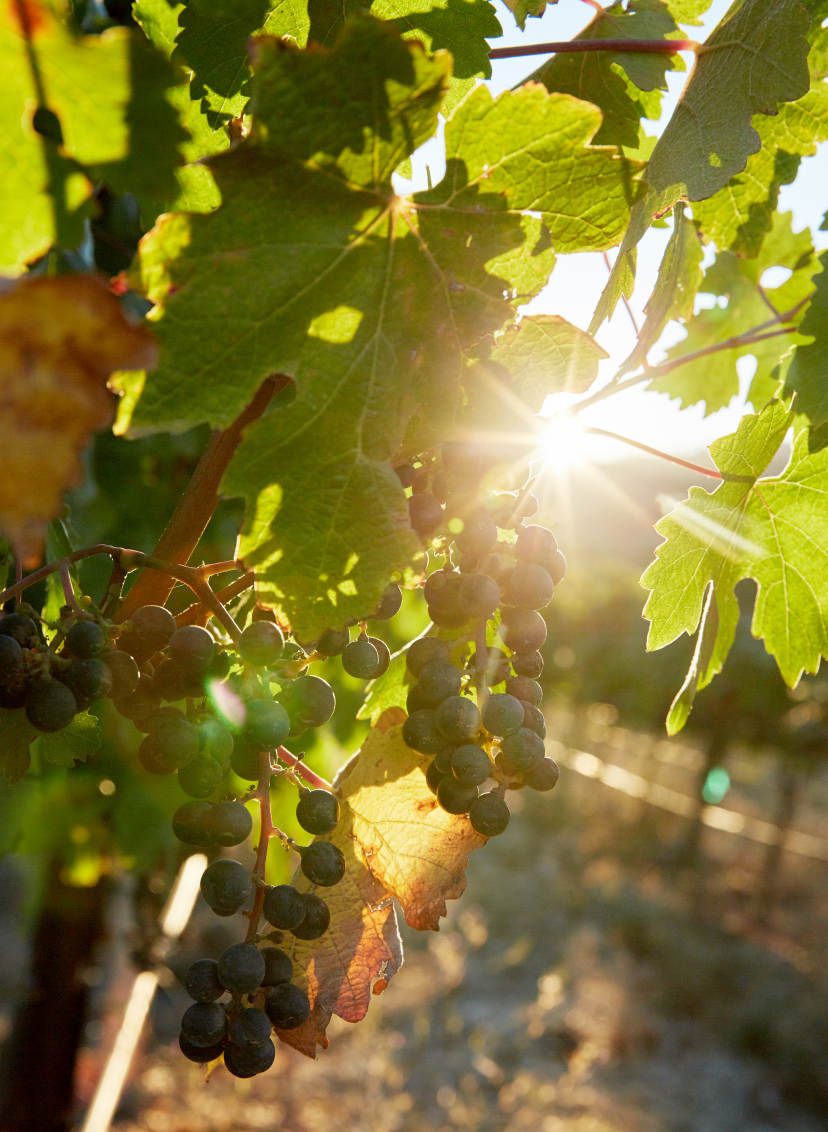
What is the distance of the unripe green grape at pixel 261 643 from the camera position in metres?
0.71

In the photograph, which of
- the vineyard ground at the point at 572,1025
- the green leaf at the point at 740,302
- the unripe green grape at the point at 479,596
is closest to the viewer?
the unripe green grape at the point at 479,596

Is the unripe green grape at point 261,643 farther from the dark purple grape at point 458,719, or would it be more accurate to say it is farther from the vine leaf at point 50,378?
the vine leaf at point 50,378

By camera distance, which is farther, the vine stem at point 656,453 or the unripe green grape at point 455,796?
the vine stem at point 656,453

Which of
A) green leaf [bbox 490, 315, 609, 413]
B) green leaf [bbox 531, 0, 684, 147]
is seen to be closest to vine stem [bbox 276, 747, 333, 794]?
green leaf [bbox 490, 315, 609, 413]

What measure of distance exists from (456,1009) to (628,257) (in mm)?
6403

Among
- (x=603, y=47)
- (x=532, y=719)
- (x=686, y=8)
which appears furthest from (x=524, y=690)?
(x=686, y=8)

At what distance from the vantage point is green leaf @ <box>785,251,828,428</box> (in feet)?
3.09

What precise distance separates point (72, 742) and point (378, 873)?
0.38m

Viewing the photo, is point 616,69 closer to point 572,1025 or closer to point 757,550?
point 757,550

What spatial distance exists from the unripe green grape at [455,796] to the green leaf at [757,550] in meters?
0.39

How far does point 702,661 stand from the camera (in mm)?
1115

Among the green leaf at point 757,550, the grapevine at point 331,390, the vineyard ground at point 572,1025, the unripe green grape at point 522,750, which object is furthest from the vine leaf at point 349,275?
the vineyard ground at point 572,1025

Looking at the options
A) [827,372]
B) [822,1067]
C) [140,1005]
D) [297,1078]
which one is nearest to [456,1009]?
[297,1078]

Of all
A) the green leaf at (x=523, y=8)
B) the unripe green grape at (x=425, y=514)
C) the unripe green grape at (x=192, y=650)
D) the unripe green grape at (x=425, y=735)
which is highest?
the green leaf at (x=523, y=8)
